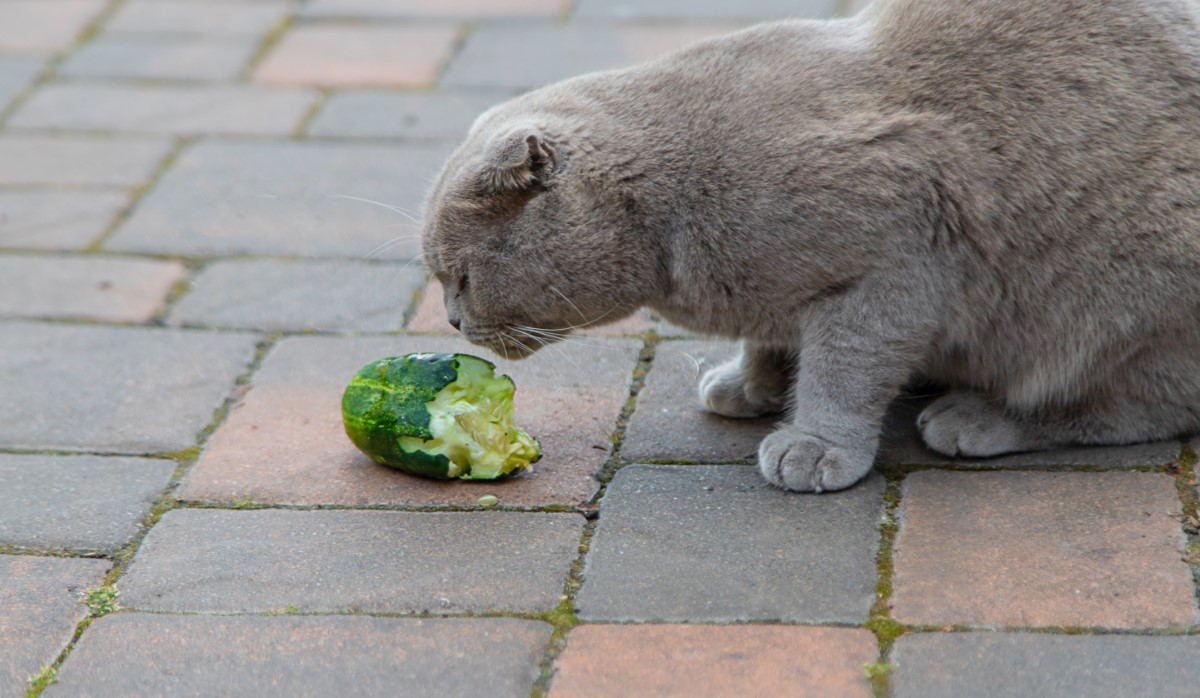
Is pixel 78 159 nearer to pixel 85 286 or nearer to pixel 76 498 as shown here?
pixel 85 286

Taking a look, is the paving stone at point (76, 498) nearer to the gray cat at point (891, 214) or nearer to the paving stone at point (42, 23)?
the gray cat at point (891, 214)

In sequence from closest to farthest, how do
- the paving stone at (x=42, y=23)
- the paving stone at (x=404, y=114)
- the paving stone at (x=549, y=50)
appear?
1. the paving stone at (x=404, y=114)
2. the paving stone at (x=549, y=50)
3. the paving stone at (x=42, y=23)

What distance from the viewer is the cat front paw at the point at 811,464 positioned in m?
2.74

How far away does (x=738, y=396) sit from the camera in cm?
307

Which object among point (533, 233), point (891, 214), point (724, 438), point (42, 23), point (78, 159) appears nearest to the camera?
point (891, 214)

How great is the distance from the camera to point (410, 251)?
396 centimetres

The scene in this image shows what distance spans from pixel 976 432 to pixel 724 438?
1.68 ft

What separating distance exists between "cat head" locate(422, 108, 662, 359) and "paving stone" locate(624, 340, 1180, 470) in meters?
0.29

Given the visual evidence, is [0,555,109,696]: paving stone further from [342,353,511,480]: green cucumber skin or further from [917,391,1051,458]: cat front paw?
[917,391,1051,458]: cat front paw

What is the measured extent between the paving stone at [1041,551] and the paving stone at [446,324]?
0.94 m

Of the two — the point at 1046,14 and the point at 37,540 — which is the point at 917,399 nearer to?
the point at 1046,14

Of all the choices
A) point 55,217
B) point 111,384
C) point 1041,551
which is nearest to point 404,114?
point 55,217

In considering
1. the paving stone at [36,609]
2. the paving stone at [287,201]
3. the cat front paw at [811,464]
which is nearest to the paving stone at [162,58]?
the paving stone at [287,201]

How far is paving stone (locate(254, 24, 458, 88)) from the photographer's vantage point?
4.95m
